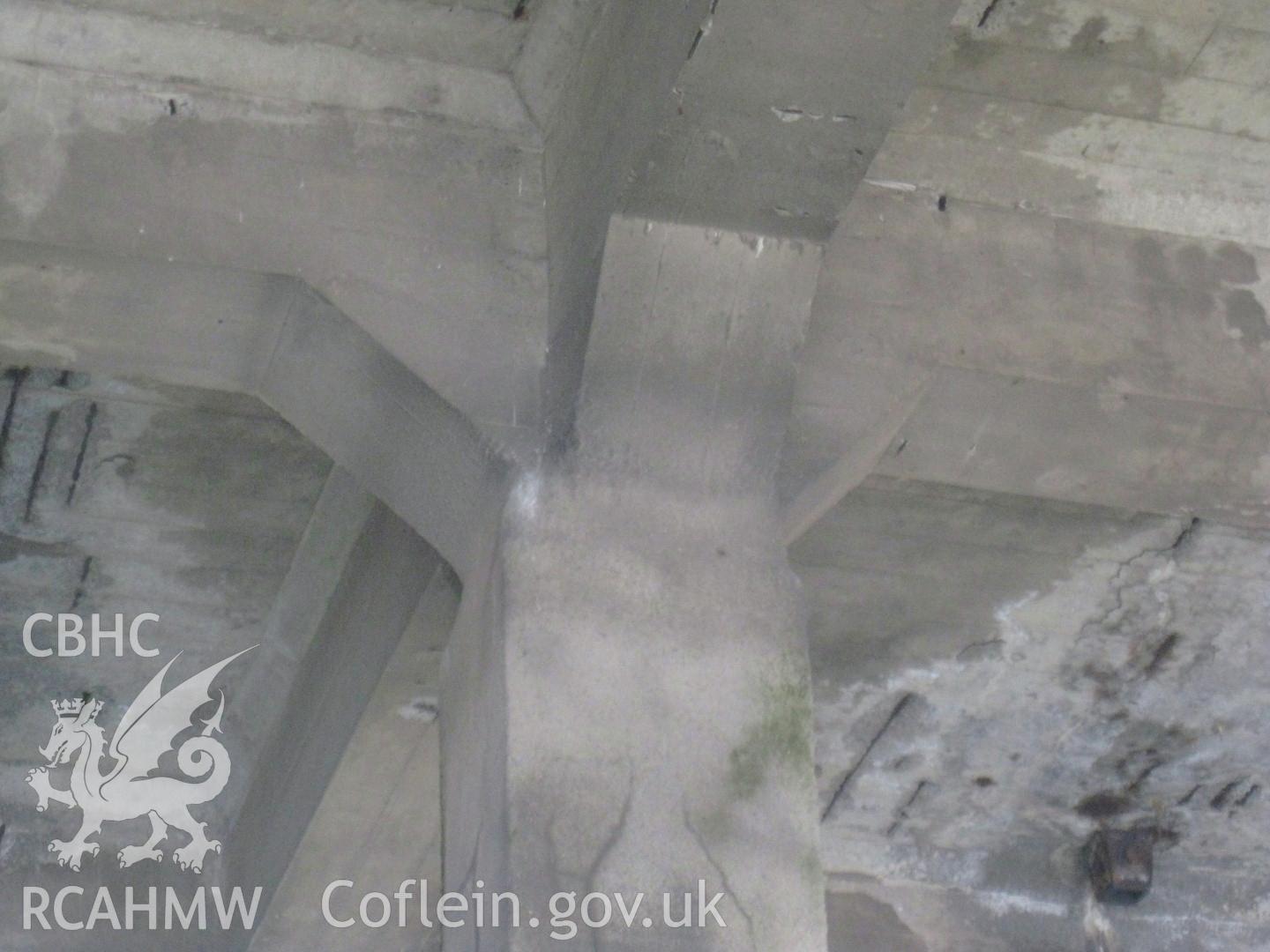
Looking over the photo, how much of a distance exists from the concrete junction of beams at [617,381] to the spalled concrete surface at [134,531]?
2 cm

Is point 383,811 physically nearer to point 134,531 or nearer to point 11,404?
point 134,531

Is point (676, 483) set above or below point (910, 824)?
below

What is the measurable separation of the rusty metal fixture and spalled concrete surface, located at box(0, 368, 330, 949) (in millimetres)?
2950

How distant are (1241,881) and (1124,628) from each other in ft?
5.79

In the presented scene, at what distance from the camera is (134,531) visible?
4.69m

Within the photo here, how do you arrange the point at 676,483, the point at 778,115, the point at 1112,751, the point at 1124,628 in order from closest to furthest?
1. the point at 778,115
2. the point at 676,483
3. the point at 1124,628
4. the point at 1112,751

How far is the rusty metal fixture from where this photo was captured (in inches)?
229

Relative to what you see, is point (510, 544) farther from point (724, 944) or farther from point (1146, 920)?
point (1146, 920)

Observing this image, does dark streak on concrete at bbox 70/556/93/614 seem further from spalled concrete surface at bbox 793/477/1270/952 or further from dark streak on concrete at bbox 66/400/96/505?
spalled concrete surface at bbox 793/477/1270/952

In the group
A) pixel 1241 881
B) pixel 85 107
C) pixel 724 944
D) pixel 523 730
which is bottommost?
pixel 724 944

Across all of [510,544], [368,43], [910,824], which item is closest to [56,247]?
[368,43]

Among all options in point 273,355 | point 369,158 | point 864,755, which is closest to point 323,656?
point 273,355

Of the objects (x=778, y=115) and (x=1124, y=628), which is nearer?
(x=778, y=115)

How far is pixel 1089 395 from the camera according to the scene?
3.76 metres
